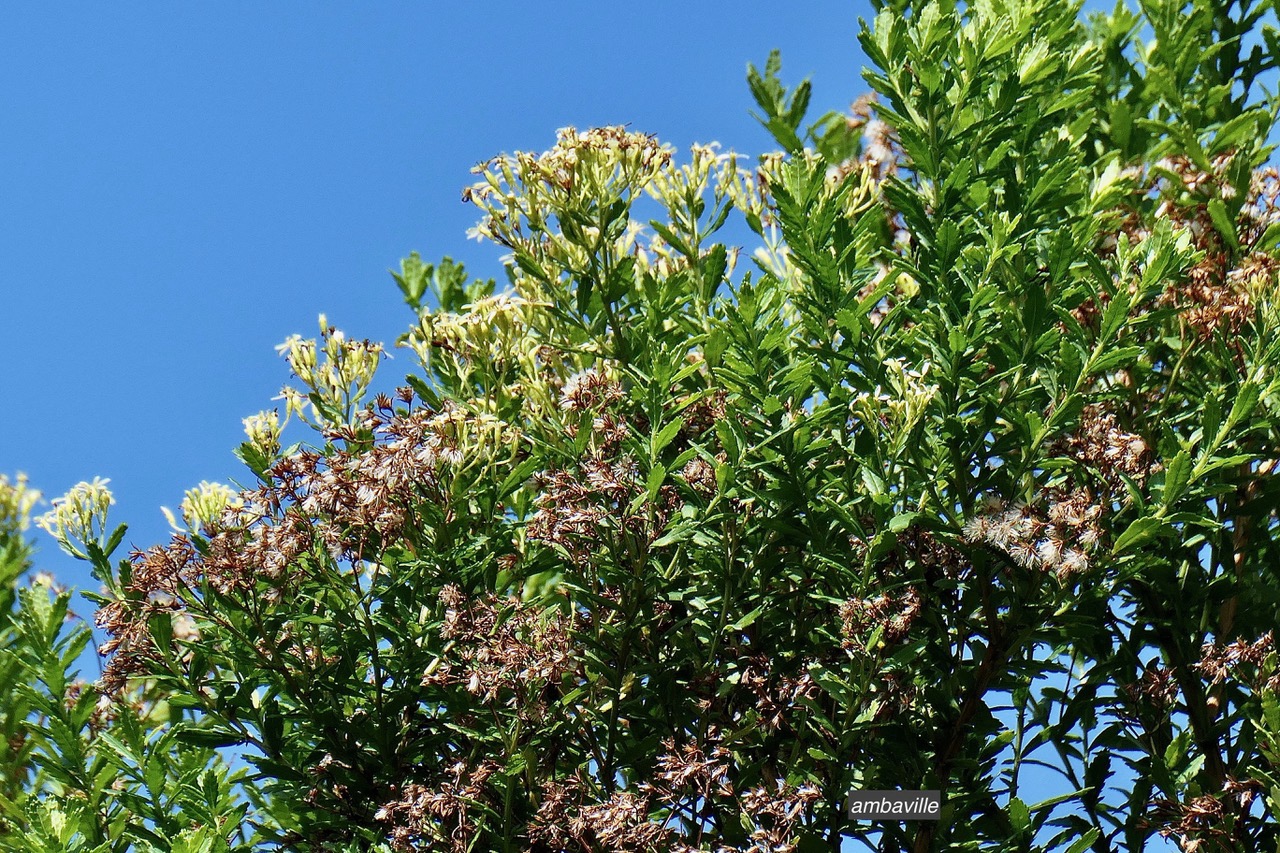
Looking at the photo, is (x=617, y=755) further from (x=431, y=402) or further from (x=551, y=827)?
(x=431, y=402)

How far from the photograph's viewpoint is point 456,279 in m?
7.48

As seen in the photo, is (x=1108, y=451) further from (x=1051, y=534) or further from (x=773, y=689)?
(x=773, y=689)

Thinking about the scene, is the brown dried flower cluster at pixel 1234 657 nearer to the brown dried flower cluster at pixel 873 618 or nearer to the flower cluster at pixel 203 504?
the brown dried flower cluster at pixel 873 618

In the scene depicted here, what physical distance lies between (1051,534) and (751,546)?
994 millimetres

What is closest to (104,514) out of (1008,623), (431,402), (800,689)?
(431,402)

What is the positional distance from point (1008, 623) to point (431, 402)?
232cm

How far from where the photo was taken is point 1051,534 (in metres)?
4.42

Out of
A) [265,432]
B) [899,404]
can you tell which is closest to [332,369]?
[265,432]

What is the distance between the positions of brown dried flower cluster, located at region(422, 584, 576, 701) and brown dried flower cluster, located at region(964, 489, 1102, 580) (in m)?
1.39

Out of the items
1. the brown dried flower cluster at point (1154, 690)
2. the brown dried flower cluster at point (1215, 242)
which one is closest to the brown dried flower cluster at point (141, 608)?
the brown dried flower cluster at point (1154, 690)

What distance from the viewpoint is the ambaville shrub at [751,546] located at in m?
4.49

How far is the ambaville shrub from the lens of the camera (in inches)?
177

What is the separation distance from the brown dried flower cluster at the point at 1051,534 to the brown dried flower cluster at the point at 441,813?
181 cm

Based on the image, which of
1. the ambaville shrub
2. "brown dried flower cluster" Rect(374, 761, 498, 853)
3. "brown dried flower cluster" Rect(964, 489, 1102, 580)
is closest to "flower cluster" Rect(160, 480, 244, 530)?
the ambaville shrub
